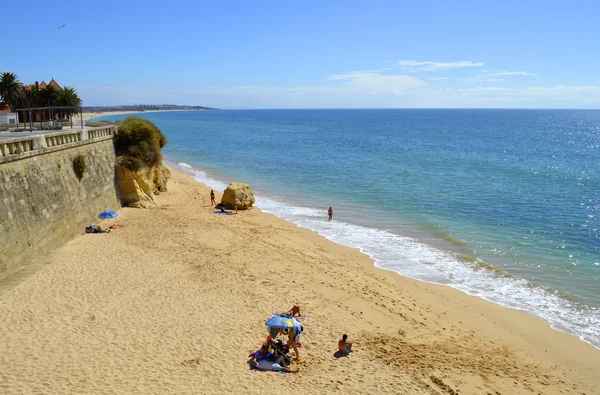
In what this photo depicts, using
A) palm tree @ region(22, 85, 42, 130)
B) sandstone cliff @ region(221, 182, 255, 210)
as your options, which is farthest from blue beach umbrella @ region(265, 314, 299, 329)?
palm tree @ region(22, 85, 42, 130)

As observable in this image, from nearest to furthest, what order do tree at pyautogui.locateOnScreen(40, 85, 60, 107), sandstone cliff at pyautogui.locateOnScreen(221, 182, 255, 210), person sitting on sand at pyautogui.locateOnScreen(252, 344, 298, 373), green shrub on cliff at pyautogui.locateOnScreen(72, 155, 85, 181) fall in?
person sitting on sand at pyautogui.locateOnScreen(252, 344, 298, 373), green shrub on cliff at pyautogui.locateOnScreen(72, 155, 85, 181), sandstone cliff at pyautogui.locateOnScreen(221, 182, 255, 210), tree at pyautogui.locateOnScreen(40, 85, 60, 107)

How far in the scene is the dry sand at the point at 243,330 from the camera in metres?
10.2

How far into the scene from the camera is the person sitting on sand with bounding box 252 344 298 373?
10539mm

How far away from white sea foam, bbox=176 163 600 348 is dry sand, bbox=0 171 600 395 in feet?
2.36

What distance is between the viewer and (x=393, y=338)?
41.2 ft

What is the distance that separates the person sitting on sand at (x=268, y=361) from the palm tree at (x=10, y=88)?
33.2m

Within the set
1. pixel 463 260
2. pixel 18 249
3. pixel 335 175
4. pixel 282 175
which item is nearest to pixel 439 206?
pixel 463 260

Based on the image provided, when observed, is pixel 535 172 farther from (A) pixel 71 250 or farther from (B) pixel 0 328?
(B) pixel 0 328

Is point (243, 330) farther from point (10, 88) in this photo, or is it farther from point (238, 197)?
point (10, 88)

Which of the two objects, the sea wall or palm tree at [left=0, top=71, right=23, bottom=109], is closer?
the sea wall

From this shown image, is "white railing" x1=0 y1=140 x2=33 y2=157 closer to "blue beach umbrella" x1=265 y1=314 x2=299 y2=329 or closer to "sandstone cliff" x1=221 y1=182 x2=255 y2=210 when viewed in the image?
"blue beach umbrella" x1=265 y1=314 x2=299 y2=329

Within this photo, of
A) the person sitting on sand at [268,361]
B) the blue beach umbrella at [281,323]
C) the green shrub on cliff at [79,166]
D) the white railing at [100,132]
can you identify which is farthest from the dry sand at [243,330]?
the white railing at [100,132]

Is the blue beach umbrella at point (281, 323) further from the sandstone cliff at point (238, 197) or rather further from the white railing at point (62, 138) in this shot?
the sandstone cliff at point (238, 197)

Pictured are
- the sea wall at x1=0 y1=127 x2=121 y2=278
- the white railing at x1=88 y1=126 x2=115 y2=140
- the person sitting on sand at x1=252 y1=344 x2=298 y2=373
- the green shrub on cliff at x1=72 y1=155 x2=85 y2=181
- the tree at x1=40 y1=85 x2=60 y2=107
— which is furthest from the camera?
the tree at x1=40 y1=85 x2=60 y2=107
